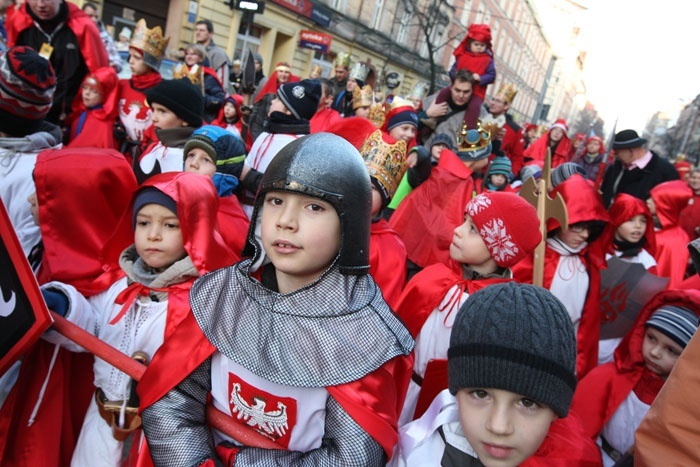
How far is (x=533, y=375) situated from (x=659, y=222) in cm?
491

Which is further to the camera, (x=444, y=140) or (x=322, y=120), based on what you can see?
(x=322, y=120)

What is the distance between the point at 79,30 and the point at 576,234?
505 centimetres

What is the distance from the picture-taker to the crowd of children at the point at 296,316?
1474 mm

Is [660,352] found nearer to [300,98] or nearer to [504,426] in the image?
[504,426]

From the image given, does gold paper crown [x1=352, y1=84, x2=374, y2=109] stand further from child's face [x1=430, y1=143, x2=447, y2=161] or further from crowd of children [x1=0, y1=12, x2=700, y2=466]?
crowd of children [x1=0, y1=12, x2=700, y2=466]

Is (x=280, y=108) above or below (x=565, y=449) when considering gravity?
above

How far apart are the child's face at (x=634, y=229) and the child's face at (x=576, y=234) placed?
2.12 feet

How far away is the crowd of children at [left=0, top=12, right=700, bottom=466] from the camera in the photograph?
1.47 m

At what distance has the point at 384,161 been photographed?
9.91 ft

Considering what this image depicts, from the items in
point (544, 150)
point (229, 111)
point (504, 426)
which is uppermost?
point (544, 150)

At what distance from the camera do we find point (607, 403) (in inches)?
103

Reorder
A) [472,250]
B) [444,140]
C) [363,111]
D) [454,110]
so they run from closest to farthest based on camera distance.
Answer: [472,250]
[444,140]
[454,110]
[363,111]

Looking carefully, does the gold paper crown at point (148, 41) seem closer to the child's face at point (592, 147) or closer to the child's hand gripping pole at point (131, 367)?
the child's hand gripping pole at point (131, 367)

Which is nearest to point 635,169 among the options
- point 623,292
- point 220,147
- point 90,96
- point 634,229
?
point 634,229
